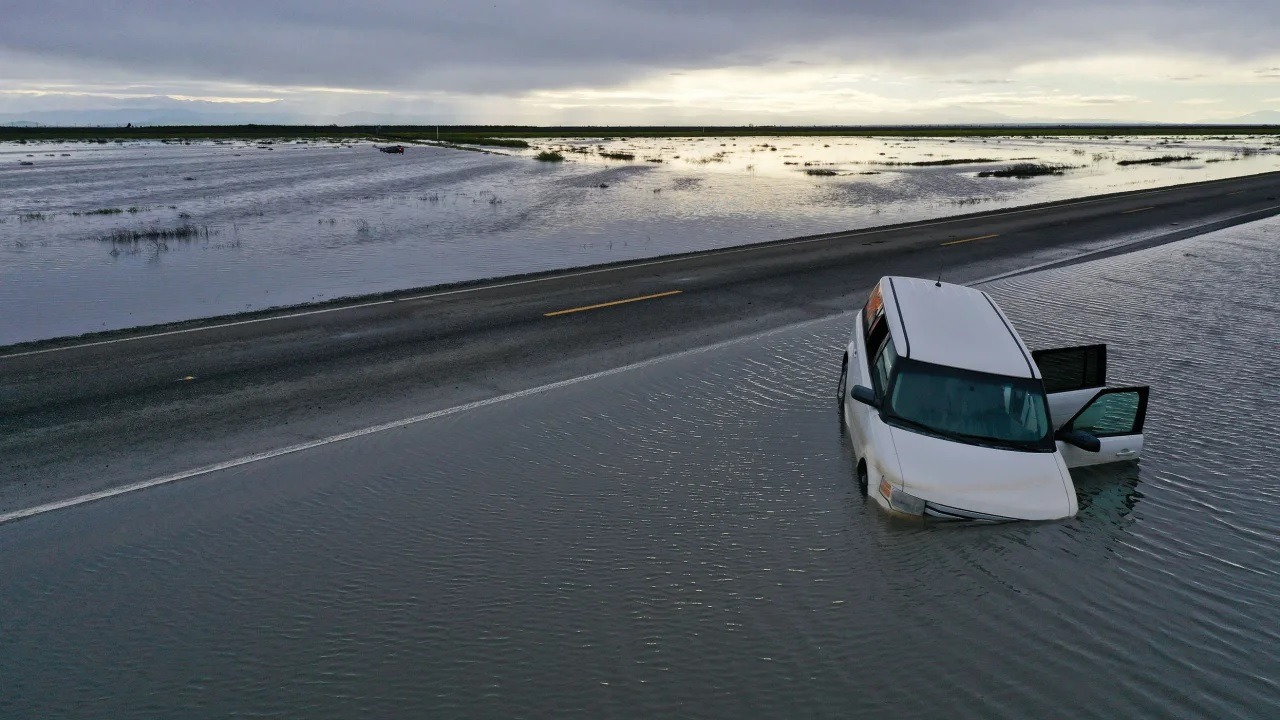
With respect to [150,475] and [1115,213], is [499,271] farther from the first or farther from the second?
[1115,213]

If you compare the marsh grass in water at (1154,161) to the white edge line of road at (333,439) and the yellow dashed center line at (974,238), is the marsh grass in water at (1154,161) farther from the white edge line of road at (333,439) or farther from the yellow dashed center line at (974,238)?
the white edge line of road at (333,439)

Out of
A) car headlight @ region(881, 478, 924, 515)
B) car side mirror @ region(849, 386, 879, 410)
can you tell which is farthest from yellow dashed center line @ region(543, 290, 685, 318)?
car headlight @ region(881, 478, 924, 515)

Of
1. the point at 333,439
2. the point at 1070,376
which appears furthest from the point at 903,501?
the point at 333,439

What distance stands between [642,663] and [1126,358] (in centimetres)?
1137

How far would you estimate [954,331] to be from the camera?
29.1 feet

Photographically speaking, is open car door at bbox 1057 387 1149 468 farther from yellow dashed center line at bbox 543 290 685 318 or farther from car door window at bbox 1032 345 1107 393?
yellow dashed center line at bbox 543 290 685 318

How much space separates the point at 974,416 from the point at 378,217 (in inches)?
1304

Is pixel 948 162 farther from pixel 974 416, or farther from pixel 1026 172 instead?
pixel 974 416

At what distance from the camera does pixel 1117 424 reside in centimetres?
901

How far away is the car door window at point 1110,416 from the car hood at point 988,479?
1.65 metres

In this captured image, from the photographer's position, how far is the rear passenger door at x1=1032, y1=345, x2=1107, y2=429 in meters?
9.06

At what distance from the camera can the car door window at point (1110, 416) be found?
353 inches

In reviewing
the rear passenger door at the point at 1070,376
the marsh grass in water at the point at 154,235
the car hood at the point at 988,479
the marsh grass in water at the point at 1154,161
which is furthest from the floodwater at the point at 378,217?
the rear passenger door at the point at 1070,376

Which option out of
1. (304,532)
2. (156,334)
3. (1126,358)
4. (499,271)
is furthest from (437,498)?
(499,271)
